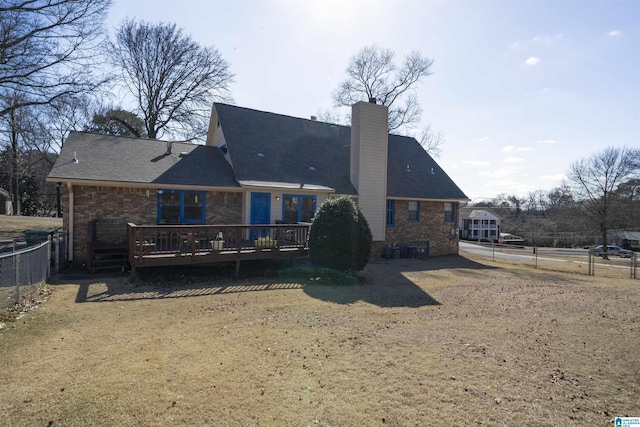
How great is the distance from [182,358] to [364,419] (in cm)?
256

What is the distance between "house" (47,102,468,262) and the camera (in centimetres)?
1170

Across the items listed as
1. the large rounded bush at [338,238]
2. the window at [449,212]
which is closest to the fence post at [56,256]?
the large rounded bush at [338,238]

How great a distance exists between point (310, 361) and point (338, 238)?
630cm

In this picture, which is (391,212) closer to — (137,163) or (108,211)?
(137,163)

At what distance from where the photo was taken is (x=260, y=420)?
3277 millimetres

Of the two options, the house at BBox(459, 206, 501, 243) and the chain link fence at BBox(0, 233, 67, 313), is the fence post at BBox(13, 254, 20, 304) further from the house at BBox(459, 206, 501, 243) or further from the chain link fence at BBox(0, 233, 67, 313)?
the house at BBox(459, 206, 501, 243)

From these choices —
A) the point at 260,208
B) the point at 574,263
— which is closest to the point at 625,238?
the point at 574,263

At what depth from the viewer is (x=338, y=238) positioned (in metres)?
10.7

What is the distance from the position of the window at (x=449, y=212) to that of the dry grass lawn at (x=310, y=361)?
11092 mm

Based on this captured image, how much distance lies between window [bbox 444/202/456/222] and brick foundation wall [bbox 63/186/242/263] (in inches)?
574

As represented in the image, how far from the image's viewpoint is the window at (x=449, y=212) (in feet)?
63.8

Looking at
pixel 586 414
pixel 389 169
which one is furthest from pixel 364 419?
pixel 389 169

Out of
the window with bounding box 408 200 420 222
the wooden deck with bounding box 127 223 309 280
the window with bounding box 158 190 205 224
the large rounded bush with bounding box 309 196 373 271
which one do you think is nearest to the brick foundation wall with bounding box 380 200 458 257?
the window with bounding box 408 200 420 222

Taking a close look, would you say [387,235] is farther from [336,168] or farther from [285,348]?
[285,348]
